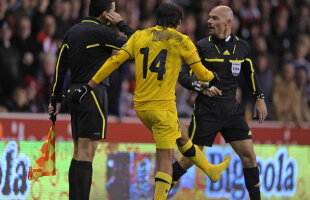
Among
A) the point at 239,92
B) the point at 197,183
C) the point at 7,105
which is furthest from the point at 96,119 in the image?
the point at 239,92

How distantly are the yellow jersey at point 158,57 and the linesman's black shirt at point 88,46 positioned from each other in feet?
0.78

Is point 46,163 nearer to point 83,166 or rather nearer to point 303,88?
point 83,166

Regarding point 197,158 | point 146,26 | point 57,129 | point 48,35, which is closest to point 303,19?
point 146,26

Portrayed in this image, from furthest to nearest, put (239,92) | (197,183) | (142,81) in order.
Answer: (239,92) < (197,183) < (142,81)

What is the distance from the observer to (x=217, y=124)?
10.1 m

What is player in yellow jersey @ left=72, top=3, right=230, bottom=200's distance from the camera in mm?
8906

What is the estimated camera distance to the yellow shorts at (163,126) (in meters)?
Result: 9.02

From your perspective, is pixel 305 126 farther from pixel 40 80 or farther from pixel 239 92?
pixel 40 80

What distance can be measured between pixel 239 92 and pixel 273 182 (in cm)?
366

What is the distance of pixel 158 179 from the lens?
9.17 meters

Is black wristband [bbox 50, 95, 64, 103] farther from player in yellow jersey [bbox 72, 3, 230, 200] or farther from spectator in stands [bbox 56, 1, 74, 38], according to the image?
spectator in stands [bbox 56, 1, 74, 38]

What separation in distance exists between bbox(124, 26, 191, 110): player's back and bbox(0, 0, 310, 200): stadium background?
3.22ft

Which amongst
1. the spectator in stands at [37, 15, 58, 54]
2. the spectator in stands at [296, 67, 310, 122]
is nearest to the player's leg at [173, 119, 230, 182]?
the spectator in stands at [37, 15, 58, 54]

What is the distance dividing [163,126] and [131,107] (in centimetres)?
587
